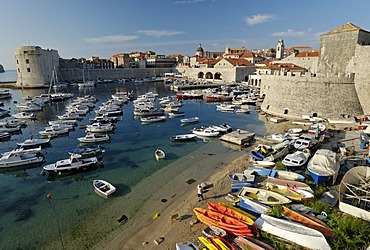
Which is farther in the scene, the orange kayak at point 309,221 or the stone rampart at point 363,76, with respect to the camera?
the stone rampart at point 363,76

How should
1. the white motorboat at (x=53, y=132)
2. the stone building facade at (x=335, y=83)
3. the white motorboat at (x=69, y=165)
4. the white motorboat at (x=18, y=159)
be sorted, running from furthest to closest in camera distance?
the stone building facade at (x=335, y=83) → the white motorboat at (x=53, y=132) → the white motorboat at (x=18, y=159) → the white motorboat at (x=69, y=165)

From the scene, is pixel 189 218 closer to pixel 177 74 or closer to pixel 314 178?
pixel 314 178

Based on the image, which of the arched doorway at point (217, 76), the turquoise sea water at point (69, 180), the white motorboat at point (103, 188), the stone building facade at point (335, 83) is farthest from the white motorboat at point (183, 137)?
the arched doorway at point (217, 76)

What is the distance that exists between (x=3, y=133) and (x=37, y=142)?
24.4ft

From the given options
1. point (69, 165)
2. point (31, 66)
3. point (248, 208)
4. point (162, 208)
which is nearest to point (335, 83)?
point (248, 208)

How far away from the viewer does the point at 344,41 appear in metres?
28.7

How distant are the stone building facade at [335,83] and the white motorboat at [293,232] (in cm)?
2253

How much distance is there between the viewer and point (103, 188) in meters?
14.6

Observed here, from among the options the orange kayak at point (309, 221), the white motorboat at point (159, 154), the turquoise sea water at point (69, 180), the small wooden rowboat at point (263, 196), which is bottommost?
the turquoise sea water at point (69, 180)

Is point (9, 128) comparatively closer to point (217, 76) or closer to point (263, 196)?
point (263, 196)

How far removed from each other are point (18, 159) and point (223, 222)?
16.9 metres

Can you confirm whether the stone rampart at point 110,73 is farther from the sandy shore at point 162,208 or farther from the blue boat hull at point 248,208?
the blue boat hull at point 248,208

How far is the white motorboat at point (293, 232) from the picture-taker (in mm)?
8423

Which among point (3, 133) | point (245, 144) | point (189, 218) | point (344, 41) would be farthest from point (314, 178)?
point (3, 133)
